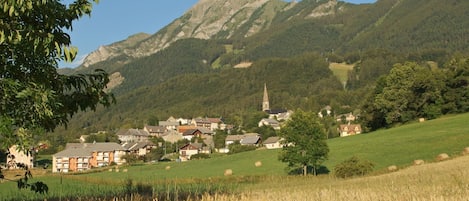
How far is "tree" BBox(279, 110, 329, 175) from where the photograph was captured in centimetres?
5238

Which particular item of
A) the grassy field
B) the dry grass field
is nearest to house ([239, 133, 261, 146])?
the grassy field

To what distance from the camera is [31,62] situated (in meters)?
8.38

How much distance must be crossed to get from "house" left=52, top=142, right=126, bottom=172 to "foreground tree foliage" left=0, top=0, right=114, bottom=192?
12023cm

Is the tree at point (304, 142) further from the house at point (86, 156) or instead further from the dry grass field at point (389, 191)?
the house at point (86, 156)

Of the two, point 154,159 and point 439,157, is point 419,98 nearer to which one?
point 439,157

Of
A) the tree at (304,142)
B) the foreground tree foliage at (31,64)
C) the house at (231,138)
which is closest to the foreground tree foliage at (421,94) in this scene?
the tree at (304,142)

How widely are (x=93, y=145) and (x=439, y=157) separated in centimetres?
11308

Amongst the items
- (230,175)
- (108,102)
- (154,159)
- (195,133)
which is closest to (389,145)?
(230,175)

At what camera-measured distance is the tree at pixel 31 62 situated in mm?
7512

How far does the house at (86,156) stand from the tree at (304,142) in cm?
8037

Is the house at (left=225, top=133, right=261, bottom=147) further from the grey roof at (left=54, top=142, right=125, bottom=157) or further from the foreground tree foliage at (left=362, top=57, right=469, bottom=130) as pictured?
the foreground tree foliage at (left=362, top=57, right=469, bottom=130)

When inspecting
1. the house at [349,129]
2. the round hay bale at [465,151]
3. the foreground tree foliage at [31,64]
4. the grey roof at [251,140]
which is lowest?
the grey roof at [251,140]

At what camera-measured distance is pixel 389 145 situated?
60344 millimetres

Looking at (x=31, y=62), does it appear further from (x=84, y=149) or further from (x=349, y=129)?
(x=349, y=129)
